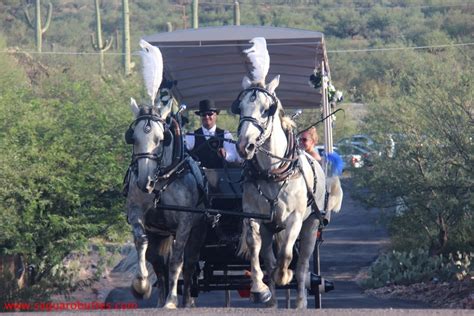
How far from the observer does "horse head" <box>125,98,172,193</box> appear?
11008mm

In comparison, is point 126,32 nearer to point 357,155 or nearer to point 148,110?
point 357,155

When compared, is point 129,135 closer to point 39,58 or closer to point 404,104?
point 404,104

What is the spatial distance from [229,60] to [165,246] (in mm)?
3035

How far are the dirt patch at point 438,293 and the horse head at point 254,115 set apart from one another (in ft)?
26.3

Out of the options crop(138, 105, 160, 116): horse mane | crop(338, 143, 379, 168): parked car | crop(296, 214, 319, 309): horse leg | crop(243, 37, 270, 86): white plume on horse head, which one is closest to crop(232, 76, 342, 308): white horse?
crop(243, 37, 270, 86): white plume on horse head

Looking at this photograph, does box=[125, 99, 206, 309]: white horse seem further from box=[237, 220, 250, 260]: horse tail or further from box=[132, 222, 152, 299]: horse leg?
box=[237, 220, 250, 260]: horse tail

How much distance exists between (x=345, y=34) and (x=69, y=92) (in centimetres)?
5264

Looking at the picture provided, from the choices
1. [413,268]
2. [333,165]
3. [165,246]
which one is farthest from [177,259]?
[413,268]

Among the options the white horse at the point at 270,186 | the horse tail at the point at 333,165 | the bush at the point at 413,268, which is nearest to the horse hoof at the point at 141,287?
the white horse at the point at 270,186

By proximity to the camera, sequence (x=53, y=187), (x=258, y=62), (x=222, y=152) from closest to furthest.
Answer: (x=258, y=62) → (x=222, y=152) → (x=53, y=187)

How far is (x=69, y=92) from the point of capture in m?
27.3

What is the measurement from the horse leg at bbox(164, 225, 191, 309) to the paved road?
6851 mm

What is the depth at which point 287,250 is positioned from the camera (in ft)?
36.5

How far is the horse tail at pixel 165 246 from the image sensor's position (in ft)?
40.4
